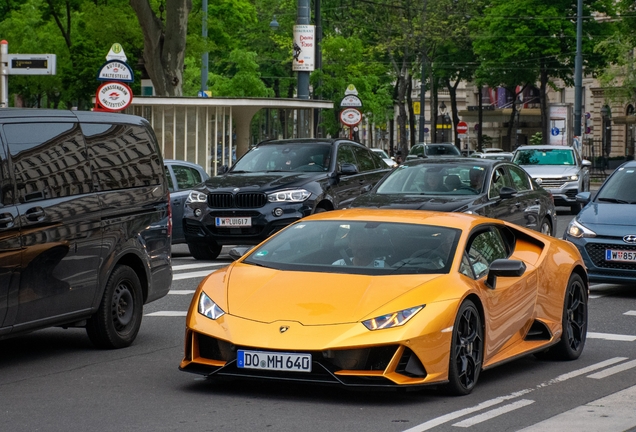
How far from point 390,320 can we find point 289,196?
10880 millimetres

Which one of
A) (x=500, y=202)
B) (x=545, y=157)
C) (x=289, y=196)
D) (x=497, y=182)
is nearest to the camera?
(x=500, y=202)

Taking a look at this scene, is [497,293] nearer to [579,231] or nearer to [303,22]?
[579,231]

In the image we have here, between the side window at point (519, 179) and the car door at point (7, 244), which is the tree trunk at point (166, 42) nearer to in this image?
the side window at point (519, 179)

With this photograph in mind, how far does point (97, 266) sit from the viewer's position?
9.80 m

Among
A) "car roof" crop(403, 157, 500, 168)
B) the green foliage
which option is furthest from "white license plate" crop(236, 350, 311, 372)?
the green foliage

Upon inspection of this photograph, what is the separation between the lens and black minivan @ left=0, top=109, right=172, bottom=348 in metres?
8.85

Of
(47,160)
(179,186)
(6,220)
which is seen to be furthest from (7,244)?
(179,186)

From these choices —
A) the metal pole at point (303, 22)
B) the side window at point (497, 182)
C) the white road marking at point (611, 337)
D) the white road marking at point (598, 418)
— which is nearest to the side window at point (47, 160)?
the white road marking at point (598, 418)

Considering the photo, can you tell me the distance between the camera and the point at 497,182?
703 inches

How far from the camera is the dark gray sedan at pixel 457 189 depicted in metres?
16.3

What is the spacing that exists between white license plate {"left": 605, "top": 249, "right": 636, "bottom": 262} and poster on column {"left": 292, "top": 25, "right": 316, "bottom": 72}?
21125 mm

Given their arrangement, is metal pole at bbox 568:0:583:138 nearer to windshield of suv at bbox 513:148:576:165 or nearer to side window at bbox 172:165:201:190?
windshield of suv at bbox 513:148:576:165

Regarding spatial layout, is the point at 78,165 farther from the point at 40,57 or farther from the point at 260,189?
the point at 40,57

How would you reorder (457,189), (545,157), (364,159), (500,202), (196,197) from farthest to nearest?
(545,157) → (364,159) → (196,197) → (500,202) → (457,189)
